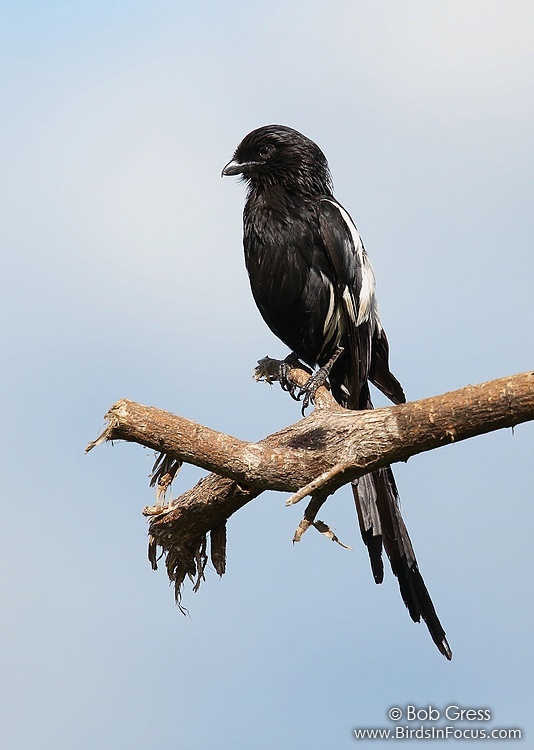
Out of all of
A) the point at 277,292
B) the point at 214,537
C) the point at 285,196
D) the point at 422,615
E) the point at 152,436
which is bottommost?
the point at 422,615

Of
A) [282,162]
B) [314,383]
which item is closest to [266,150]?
[282,162]

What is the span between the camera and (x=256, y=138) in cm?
560

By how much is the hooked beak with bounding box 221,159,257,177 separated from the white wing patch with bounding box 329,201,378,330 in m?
0.61

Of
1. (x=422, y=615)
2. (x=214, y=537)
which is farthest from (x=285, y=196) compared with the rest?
(x=422, y=615)

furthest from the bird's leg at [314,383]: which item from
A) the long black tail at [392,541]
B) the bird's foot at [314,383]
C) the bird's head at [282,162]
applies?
the bird's head at [282,162]

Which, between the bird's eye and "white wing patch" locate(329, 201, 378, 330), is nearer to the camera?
"white wing patch" locate(329, 201, 378, 330)

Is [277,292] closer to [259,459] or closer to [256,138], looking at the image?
[256,138]

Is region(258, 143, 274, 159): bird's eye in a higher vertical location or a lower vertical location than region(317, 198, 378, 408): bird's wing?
higher

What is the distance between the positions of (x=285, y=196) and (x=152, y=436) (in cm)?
194

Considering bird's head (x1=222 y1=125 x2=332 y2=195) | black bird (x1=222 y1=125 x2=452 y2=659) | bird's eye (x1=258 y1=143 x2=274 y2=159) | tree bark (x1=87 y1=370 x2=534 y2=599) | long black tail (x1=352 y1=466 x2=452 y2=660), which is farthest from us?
bird's eye (x1=258 y1=143 x2=274 y2=159)

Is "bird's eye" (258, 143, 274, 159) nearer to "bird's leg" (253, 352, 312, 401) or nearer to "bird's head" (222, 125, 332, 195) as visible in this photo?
"bird's head" (222, 125, 332, 195)

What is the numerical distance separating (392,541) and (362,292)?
1.38 m

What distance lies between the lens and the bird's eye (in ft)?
18.2

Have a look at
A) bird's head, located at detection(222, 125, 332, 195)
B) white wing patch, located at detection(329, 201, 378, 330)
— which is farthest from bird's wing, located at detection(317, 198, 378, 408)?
bird's head, located at detection(222, 125, 332, 195)
